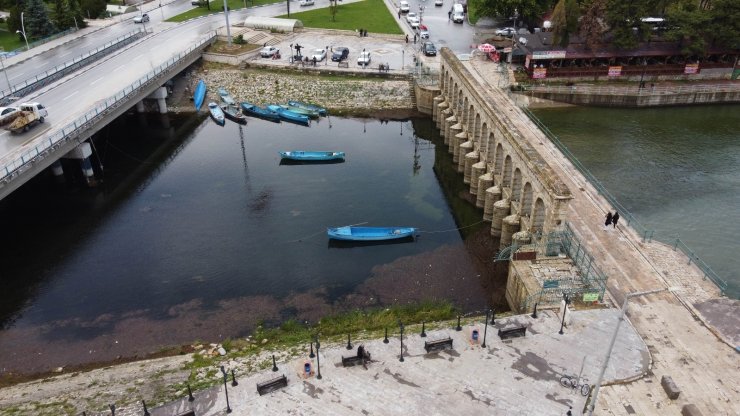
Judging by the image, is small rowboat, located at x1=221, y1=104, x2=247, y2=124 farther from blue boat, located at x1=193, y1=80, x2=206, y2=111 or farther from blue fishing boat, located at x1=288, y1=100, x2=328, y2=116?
blue fishing boat, located at x1=288, y1=100, x2=328, y2=116

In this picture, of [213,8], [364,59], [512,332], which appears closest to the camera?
[512,332]

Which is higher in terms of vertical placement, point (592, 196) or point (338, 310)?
point (592, 196)

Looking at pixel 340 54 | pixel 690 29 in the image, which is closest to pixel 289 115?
pixel 340 54

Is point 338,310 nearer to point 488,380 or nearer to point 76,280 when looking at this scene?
point 488,380

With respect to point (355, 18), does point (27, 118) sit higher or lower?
lower

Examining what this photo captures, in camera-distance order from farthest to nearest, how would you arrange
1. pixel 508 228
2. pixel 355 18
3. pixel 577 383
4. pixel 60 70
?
pixel 355 18 → pixel 60 70 → pixel 508 228 → pixel 577 383

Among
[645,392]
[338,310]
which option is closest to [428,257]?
[338,310]

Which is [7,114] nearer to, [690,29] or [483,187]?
[483,187]
